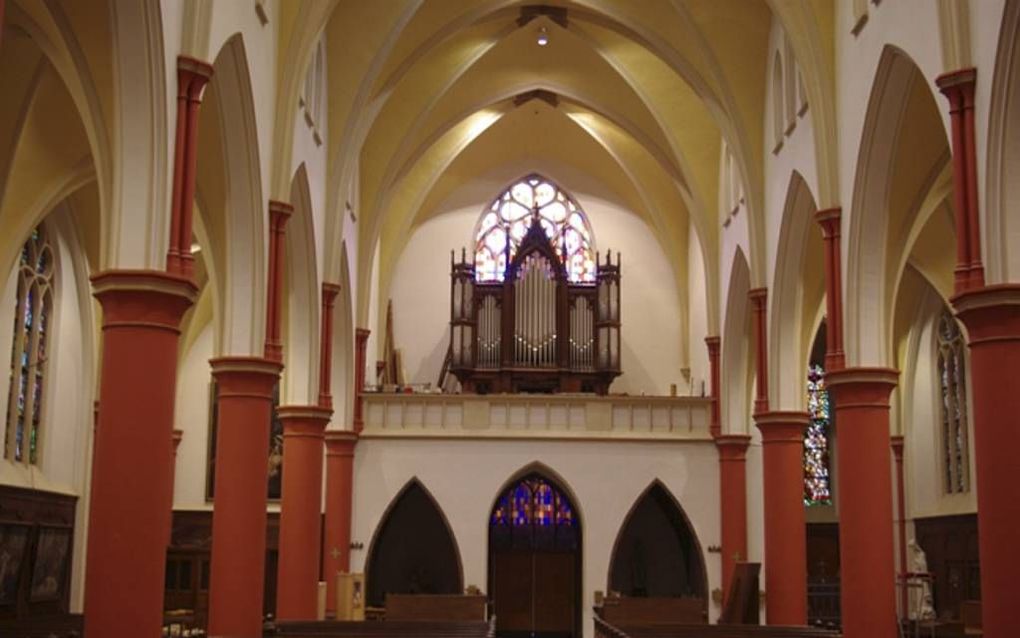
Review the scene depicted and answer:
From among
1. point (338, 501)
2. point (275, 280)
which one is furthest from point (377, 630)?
point (338, 501)

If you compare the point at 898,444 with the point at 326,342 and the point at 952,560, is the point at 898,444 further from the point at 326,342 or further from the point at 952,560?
the point at 326,342

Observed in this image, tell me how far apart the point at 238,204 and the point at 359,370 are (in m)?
11.9

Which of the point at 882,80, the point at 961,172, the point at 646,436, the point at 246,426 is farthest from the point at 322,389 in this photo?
the point at 961,172

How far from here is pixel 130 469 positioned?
39.1 feet

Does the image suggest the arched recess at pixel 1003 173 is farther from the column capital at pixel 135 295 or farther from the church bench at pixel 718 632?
the column capital at pixel 135 295

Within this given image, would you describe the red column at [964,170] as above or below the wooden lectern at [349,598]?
above

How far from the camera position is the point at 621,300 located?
111 feet

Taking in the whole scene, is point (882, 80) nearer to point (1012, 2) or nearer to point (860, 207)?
point (860, 207)

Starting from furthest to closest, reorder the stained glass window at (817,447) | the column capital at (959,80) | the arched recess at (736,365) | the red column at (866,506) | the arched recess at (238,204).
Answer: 1. the stained glass window at (817,447)
2. the arched recess at (736,365)
3. the red column at (866,506)
4. the arched recess at (238,204)
5. the column capital at (959,80)

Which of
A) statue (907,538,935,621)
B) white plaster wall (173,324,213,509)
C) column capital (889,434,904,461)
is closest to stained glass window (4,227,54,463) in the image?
white plaster wall (173,324,213,509)

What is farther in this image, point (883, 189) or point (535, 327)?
point (535, 327)

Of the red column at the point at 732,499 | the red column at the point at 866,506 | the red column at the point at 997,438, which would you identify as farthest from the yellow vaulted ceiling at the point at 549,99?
the red column at the point at 997,438

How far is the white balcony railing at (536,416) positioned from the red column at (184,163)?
16.4 metres

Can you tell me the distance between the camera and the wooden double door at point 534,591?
102 feet
